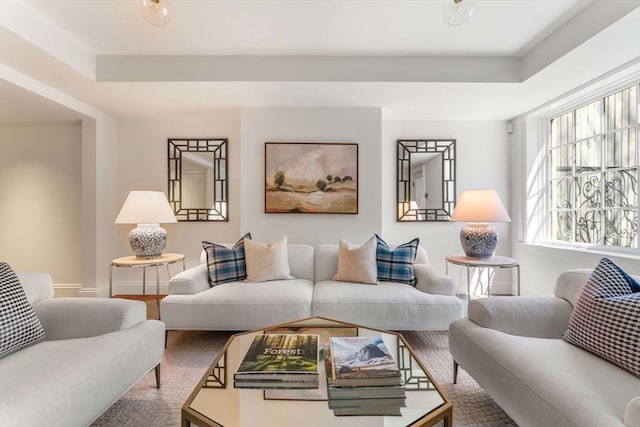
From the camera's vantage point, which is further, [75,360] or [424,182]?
[424,182]

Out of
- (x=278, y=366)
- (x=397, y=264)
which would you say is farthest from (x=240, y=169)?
(x=278, y=366)

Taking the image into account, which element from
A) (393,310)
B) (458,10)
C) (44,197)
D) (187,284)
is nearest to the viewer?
(458,10)

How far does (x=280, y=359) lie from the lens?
4.14 feet

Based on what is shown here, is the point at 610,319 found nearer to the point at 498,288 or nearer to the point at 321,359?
the point at 321,359

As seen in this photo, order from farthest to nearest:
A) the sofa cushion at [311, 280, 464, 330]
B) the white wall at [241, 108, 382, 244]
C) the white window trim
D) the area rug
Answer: the white wall at [241, 108, 382, 244] < the white window trim < the sofa cushion at [311, 280, 464, 330] < the area rug

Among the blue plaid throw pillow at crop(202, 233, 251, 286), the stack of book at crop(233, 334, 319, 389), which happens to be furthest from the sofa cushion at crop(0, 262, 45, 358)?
the blue plaid throw pillow at crop(202, 233, 251, 286)

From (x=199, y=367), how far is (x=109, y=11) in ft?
8.22

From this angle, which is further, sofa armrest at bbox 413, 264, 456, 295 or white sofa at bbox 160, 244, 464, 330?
sofa armrest at bbox 413, 264, 456, 295

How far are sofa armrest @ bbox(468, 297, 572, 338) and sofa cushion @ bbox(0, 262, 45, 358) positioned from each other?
220 cm

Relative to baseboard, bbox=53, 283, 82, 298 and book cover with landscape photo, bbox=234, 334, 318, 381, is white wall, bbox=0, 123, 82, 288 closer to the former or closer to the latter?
baseboard, bbox=53, 283, 82, 298

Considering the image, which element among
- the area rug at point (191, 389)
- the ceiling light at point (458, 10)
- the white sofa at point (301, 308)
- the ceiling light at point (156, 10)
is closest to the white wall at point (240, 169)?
the white sofa at point (301, 308)

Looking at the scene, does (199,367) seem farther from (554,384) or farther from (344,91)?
(344,91)

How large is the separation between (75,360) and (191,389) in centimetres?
75

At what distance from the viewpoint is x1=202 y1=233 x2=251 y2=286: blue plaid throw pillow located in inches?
106
